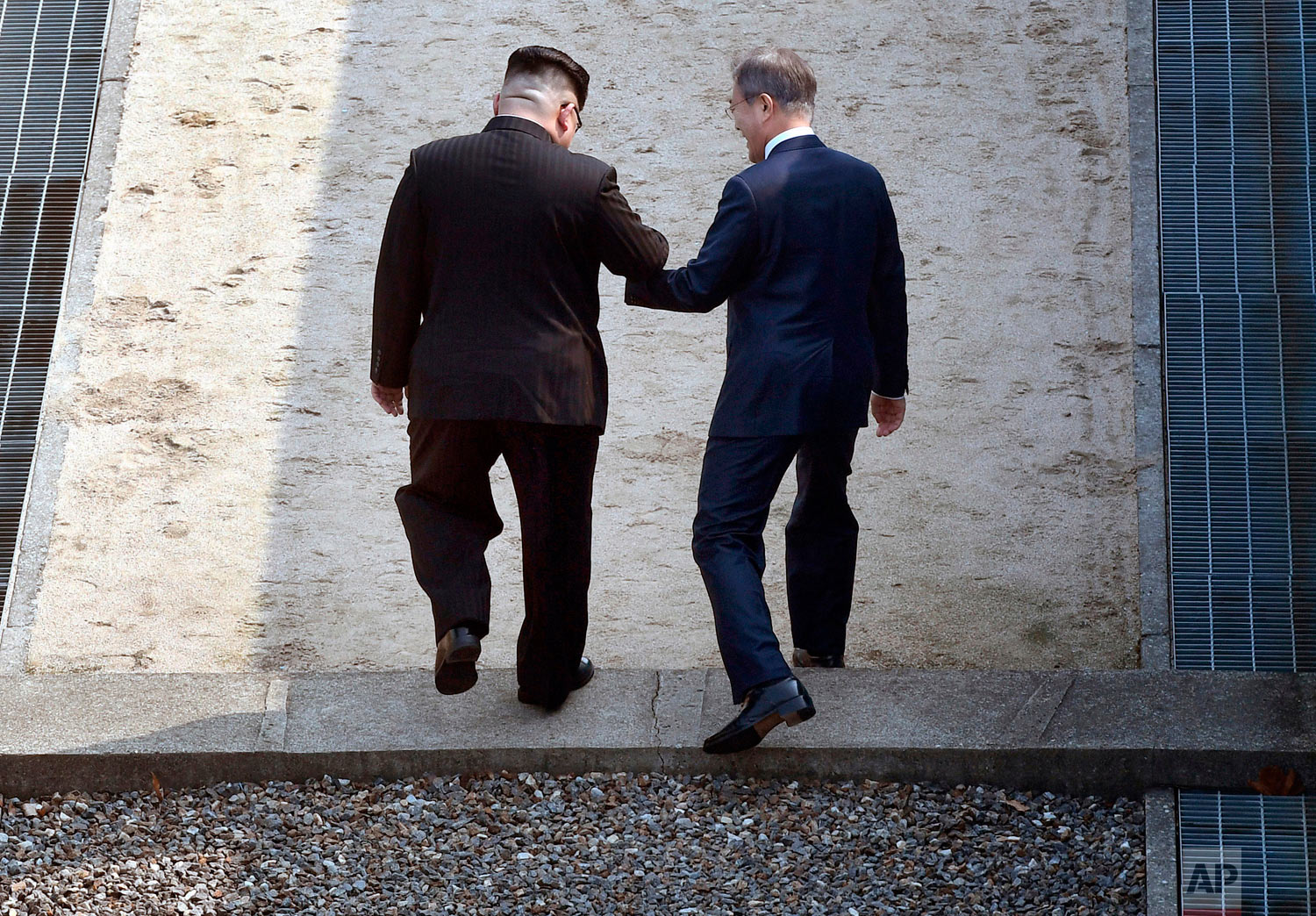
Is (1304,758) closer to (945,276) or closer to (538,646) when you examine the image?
(538,646)

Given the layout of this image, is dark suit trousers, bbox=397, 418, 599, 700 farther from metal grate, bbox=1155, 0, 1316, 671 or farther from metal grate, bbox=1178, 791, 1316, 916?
metal grate, bbox=1155, 0, 1316, 671

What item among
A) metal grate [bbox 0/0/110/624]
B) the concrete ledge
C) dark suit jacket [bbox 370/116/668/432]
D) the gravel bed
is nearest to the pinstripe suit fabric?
dark suit jacket [bbox 370/116/668/432]

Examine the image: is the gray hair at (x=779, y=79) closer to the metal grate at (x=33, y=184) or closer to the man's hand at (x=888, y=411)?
the man's hand at (x=888, y=411)

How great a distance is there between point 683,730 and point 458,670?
51 centimetres

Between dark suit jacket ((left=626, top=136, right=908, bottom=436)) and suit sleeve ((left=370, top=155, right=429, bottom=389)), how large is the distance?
0.46 meters

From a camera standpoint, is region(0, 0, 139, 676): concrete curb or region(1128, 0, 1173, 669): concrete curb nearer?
region(1128, 0, 1173, 669): concrete curb

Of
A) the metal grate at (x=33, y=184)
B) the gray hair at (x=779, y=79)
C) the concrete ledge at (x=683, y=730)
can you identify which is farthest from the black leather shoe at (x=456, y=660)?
the metal grate at (x=33, y=184)

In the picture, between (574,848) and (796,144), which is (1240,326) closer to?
(796,144)

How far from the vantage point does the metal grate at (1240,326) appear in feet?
14.2

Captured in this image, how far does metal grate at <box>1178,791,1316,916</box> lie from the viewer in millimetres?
3041

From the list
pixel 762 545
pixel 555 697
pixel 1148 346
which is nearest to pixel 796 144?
pixel 762 545

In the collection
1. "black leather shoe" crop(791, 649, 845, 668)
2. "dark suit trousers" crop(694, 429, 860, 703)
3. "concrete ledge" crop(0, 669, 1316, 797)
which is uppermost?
"dark suit trousers" crop(694, 429, 860, 703)

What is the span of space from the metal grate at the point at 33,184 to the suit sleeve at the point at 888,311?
2788 mm

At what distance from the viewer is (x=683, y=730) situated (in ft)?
11.3
